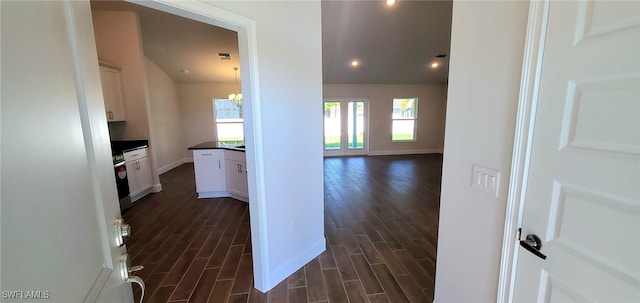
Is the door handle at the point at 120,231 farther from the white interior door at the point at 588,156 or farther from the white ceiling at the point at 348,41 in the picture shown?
the white ceiling at the point at 348,41

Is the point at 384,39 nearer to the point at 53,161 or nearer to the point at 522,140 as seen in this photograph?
the point at 522,140

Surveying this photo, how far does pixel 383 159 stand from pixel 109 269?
766 centimetres

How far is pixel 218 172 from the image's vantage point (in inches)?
168

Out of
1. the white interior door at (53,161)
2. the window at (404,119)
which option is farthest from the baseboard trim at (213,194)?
the window at (404,119)

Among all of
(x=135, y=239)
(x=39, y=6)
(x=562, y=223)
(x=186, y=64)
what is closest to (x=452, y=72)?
(x=562, y=223)

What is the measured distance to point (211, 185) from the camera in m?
4.28

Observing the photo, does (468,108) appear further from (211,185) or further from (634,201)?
(211,185)

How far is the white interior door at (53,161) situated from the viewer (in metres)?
0.41

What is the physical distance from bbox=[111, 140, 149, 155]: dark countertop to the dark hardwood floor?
3.02 feet

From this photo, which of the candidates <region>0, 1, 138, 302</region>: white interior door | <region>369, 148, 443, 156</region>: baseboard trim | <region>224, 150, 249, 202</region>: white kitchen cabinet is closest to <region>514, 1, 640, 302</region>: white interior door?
<region>0, 1, 138, 302</region>: white interior door

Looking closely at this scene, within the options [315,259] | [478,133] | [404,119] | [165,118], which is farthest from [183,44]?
[404,119]

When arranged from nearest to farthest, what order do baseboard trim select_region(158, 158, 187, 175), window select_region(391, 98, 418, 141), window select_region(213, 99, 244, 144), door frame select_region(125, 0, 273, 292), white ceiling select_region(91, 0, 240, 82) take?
door frame select_region(125, 0, 273, 292), white ceiling select_region(91, 0, 240, 82), baseboard trim select_region(158, 158, 187, 175), window select_region(213, 99, 244, 144), window select_region(391, 98, 418, 141)

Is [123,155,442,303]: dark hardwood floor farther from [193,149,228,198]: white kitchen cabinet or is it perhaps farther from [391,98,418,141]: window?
[391,98,418,141]: window

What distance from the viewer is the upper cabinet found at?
402cm
